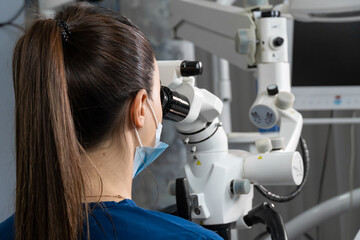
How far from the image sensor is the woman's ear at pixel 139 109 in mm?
810

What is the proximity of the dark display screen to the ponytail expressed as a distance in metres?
A: 1.22

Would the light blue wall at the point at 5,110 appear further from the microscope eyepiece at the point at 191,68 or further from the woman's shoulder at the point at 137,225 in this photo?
the woman's shoulder at the point at 137,225

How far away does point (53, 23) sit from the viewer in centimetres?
76

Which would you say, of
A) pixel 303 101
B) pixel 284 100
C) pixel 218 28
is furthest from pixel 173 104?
pixel 303 101

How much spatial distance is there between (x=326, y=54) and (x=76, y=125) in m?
1.23

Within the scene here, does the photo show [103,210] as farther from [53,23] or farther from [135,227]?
[53,23]

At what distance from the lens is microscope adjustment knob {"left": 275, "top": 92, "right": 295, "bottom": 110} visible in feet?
3.88

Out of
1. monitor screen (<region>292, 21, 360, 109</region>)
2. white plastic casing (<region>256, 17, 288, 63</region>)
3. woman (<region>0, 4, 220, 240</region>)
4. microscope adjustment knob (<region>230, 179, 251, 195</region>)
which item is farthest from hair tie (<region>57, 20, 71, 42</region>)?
monitor screen (<region>292, 21, 360, 109</region>)

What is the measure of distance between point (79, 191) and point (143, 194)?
2.17 meters

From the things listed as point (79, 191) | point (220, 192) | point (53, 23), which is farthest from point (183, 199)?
point (53, 23)

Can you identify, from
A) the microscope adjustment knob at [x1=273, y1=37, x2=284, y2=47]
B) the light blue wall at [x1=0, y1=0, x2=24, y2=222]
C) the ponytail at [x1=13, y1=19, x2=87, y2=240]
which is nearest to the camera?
the ponytail at [x1=13, y1=19, x2=87, y2=240]

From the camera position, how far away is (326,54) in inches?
70.1

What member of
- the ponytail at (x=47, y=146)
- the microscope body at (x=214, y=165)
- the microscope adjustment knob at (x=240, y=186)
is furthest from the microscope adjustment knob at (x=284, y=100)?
the ponytail at (x=47, y=146)

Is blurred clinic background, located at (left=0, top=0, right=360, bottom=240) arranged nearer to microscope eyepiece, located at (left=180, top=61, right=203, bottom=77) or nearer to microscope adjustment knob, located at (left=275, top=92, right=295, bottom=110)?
microscope eyepiece, located at (left=180, top=61, right=203, bottom=77)
